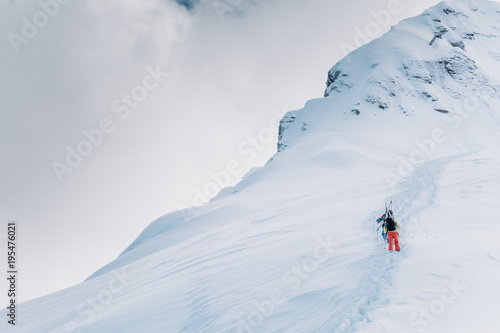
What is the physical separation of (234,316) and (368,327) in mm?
3416

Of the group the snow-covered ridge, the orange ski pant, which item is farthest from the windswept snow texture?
the snow-covered ridge

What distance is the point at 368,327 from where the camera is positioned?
6145 mm

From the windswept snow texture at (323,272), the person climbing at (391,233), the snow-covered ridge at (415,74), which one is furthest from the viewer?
the snow-covered ridge at (415,74)

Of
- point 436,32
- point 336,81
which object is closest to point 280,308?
point 336,81

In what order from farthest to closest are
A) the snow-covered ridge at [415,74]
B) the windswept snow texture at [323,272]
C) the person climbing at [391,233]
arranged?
the snow-covered ridge at [415,74] < the person climbing at [391,233] < the windswept snow texture at [323,272]

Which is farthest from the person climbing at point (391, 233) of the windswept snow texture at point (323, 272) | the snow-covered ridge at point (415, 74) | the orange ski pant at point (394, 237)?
the snow-covered ridge at point (415, 74)

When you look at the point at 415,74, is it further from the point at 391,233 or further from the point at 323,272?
the point at 323,272

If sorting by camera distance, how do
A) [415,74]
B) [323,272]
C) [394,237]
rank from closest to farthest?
[323,272] < [394,237] < [415,74]

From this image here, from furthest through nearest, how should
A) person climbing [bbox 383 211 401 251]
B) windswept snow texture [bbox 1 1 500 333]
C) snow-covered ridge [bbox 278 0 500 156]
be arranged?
snow-covered ridge [bbox 278 0 500 156] < person climbing [bbox 383 211 401 251] < windswept snow texture [bbox 1 1 500 333]

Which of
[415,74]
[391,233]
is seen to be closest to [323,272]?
[391,233]

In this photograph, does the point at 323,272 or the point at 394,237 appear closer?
the point at 323,272

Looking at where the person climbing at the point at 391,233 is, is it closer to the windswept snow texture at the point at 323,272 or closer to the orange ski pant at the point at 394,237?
the orange ski pant at the point at 394,237

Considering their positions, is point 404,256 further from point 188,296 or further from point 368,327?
point 188,296

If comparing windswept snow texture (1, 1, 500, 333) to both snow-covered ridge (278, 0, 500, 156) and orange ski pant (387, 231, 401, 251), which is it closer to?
orange ski pant (387, 231, 401, 251)
